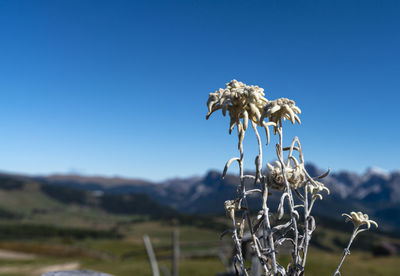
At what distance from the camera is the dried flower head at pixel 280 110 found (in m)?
1.56

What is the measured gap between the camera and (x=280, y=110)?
165cm

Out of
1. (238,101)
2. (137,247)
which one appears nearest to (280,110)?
(238,101)

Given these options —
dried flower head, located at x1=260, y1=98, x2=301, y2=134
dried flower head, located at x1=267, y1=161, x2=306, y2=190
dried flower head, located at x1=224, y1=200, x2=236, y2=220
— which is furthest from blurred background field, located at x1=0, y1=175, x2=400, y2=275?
dried flower head, located at x1=260, y1=98, x2=301, y2=134

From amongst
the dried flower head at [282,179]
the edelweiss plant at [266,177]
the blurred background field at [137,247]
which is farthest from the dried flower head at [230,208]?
the blurred background field at [137,247]

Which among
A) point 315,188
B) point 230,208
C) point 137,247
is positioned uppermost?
point 315,188

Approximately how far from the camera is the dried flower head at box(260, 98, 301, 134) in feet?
5.12

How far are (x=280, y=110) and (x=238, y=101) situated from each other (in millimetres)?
205

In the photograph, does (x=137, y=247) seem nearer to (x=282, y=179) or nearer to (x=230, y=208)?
(x=230, y=208)

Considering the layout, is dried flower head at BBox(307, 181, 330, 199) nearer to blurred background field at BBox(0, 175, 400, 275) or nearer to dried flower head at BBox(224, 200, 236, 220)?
dried flower head at BBox(224, 200, 236, 220)

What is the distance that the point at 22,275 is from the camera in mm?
19531

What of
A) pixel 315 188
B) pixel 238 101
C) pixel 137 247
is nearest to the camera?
pixel 238 101

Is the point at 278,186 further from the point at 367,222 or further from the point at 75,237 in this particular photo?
the point at 75,237

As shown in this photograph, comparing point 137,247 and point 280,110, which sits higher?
point 280,110

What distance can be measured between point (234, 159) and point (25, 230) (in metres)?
114
